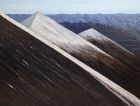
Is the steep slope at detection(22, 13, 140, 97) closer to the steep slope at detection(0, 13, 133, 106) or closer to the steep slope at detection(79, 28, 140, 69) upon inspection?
the steep slope at detection(79, 28, 140, 69)

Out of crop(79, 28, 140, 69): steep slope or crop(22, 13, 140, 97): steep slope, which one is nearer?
crop(22, 13, 140, 97): steep slope

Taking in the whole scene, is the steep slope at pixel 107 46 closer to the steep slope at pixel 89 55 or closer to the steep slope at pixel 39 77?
the steep slope at pixel 89 55

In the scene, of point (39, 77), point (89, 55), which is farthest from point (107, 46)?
point (39, 77)

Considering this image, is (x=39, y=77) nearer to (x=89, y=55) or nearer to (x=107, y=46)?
(x=89, y=55)

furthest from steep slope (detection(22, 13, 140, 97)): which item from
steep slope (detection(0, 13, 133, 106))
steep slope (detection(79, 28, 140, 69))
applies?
steep slope (detection(0, 13, 133, 106))

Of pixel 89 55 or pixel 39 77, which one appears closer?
pixel 39 77
